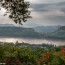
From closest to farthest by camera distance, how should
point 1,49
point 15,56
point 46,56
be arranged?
point 15,56 < point 46,56 < point 1,49

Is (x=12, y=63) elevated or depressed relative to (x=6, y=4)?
depressed

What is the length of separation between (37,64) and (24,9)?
8845mm

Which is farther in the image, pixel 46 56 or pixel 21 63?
pixel 46 56

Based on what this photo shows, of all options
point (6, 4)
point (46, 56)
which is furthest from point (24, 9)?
point (46, 56)

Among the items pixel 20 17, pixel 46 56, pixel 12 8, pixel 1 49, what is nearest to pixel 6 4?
pixel 12 8

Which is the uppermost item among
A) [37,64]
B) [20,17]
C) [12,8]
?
[12,8]

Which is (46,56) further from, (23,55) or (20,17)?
(20,17)

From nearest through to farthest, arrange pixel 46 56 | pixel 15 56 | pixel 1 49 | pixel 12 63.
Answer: pixel 12 63, pixel 15 56, pixel 46 56, pixel 1 49

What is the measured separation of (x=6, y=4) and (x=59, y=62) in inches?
412

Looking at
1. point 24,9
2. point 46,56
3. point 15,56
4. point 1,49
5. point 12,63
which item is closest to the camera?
point 12,63

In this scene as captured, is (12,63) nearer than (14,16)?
Yes

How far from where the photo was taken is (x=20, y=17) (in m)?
16.8

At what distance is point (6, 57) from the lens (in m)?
9.30

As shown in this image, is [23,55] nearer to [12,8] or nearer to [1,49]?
[1,49]
